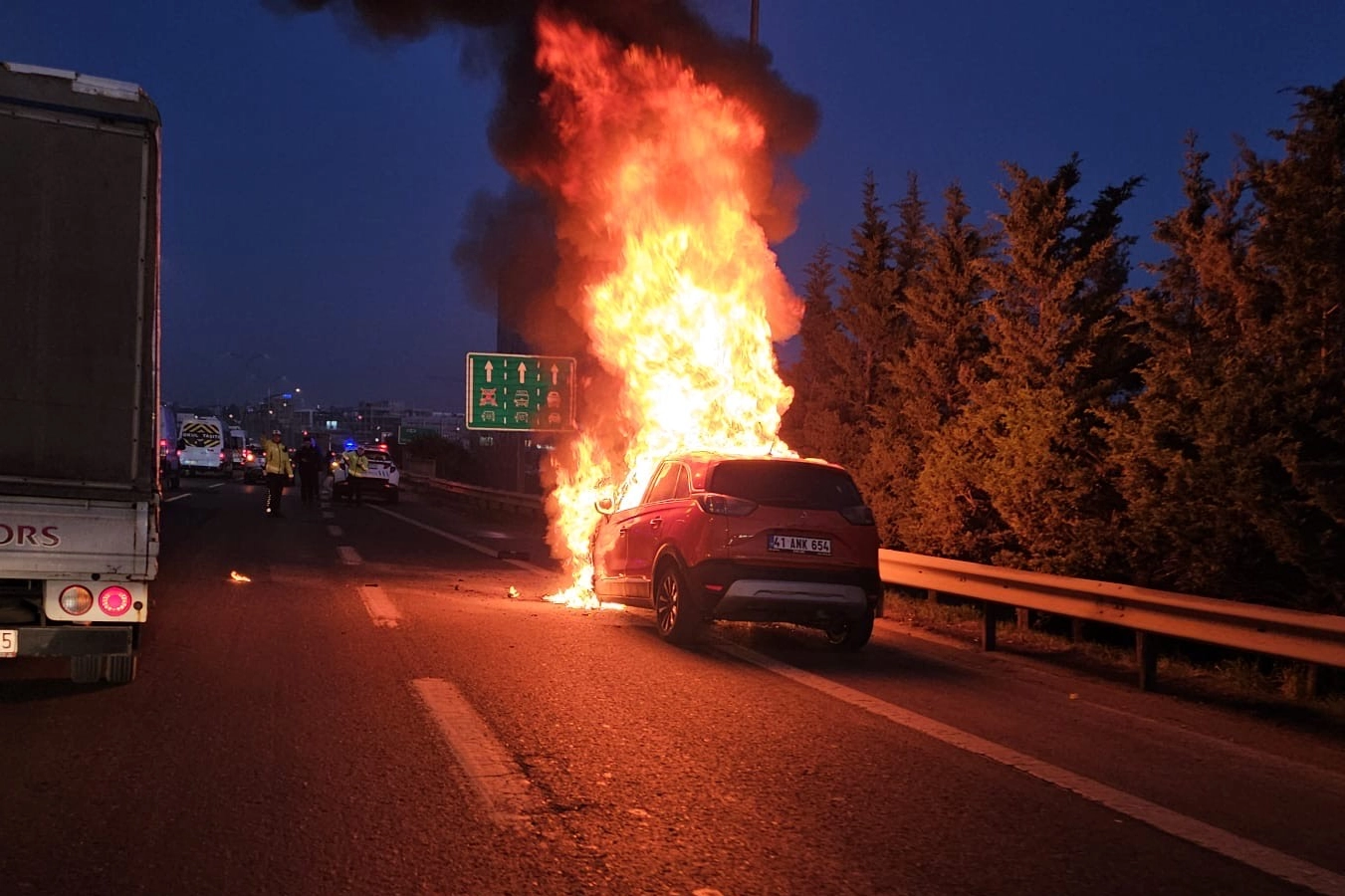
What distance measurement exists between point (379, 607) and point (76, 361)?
18.2 feet

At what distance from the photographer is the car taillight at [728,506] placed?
9281 mm

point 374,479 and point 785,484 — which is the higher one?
point 785,484

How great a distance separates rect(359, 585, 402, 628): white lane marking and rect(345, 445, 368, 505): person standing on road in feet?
68.4

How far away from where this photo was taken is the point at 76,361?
20.7 feet

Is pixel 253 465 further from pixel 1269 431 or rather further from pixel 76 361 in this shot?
pixel 1269 431

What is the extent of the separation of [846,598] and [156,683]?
16.8ft

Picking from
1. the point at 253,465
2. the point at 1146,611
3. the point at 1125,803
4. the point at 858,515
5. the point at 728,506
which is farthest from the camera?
the point at 253,465

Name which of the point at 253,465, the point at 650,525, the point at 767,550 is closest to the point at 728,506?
the point at 767,550

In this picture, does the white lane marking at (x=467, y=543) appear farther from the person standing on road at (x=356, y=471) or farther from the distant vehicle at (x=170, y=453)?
the distant vehicle at (x=170, y=453)

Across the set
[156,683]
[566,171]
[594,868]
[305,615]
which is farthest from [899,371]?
[594,868]

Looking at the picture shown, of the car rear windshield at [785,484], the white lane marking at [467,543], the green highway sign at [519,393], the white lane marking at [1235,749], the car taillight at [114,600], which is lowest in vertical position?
the white lane marking at [467,543]

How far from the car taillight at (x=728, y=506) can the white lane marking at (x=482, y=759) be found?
271 cm

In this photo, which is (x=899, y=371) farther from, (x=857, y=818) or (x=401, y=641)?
(x=857, y=818)

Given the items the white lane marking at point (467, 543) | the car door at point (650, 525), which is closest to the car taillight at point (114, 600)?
the car door at point (650, 525)
